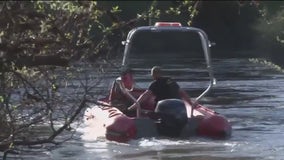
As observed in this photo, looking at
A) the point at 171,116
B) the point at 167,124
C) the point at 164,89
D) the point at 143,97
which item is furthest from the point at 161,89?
the point at 171,116

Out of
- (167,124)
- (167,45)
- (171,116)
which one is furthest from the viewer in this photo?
(167,45)

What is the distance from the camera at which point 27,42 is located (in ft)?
18.9

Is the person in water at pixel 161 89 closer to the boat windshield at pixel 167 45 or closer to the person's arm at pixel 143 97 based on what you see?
the person's arm at pixel 143 97

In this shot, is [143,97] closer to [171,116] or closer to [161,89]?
[161,89]

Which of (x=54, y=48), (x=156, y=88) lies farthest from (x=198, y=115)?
(x=54, y=48)

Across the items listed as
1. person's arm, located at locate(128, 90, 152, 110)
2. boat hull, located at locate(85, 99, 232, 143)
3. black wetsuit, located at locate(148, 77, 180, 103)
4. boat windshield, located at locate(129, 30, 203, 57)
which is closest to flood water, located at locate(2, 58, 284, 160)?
boat hull, located at locate(85, 99, 232, 143)

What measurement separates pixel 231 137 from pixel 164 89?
4.32 feet

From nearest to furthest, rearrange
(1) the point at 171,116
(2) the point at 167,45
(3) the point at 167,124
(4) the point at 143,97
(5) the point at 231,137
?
(1) the point at 171,116, (3) the point at 167,124, (4) the point at 143,97, (5) the point at 231,137, (2) the point at 167,45

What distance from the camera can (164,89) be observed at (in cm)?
1450

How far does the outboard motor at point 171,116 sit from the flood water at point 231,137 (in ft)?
0.48

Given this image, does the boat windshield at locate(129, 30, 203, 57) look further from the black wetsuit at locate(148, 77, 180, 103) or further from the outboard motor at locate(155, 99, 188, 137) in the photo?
the outboard motor at locate(155, 99, 188, 137)

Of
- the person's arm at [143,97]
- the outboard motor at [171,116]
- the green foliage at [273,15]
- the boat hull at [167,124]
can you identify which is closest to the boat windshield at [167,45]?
the green foliage at [273,15]

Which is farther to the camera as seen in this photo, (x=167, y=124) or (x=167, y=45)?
(x=167, y=45)

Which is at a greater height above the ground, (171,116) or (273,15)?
(273,15)
